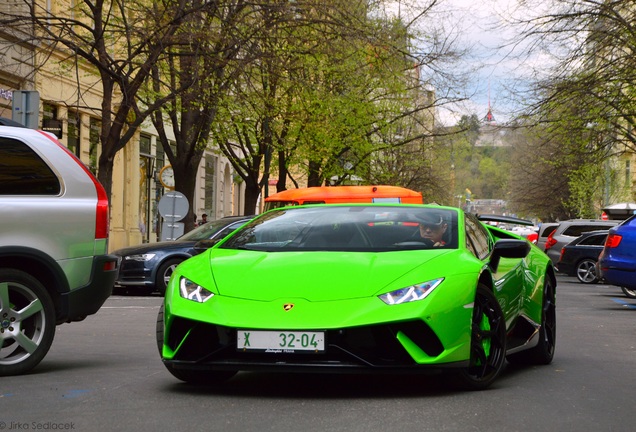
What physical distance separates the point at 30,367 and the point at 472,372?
313cm

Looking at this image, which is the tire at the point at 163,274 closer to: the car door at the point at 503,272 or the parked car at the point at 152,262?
the parked car at the point at 152,262

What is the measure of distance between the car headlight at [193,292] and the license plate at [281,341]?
389 mm

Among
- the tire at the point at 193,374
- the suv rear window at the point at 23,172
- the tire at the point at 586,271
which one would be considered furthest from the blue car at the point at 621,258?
the tire at the point at 586,271

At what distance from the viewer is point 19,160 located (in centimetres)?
870

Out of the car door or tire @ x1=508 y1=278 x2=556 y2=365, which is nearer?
the car door

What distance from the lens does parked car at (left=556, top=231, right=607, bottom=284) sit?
31.2 m

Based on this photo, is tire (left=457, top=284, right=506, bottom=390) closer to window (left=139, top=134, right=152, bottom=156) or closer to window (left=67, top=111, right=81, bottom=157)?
window (left=67, top=111, right=81, bottom=157)

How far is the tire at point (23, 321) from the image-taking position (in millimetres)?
8320

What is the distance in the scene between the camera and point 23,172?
8.66m

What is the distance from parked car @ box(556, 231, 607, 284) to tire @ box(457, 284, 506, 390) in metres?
24.0

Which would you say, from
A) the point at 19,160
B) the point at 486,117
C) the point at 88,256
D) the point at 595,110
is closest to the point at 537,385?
the point at 88,256

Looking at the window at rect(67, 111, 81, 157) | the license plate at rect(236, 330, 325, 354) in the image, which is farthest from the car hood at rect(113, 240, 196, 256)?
the license plate at rect(236, 330, 325, 354)

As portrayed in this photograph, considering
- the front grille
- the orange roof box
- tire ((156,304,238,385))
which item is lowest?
tire ((156,304,238,385))

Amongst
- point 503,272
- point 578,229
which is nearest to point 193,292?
point 503,272
